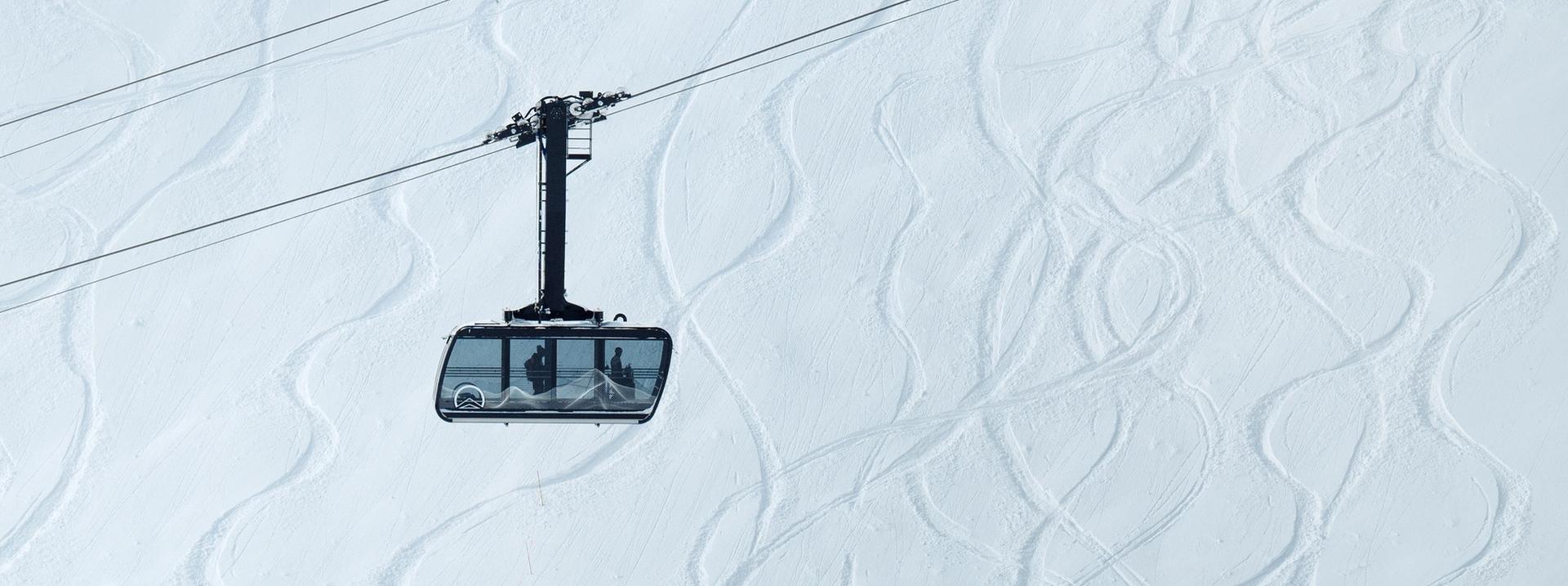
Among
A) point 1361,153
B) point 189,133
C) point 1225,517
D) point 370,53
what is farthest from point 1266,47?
point 189,133

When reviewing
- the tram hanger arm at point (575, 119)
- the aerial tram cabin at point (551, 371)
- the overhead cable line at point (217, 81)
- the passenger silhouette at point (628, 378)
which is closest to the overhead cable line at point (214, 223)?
the overhead cable line at point (217, 81)

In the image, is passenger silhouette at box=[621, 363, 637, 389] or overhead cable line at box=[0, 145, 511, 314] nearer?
passenger silhouette at box=[621, 363, 637, 389]

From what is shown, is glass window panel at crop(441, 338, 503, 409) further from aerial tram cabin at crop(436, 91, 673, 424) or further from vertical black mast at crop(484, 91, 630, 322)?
vertical black mast at crop(484, 91, 630, 322)

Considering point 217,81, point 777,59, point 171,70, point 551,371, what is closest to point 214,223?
point 217,81

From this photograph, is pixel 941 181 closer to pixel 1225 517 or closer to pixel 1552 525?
pixel 1225 517

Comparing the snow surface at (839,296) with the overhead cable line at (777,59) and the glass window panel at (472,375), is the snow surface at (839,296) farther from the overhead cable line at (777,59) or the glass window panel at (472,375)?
the glass window panel at (472,375)

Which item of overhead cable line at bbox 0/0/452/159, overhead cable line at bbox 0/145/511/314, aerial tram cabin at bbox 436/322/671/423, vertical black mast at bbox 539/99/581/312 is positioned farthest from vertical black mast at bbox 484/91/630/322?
overhead cable line at bbox 0/0/452/159
